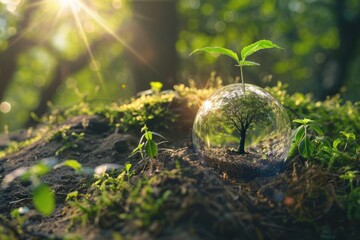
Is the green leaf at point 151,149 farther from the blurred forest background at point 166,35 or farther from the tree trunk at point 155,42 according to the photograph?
the tree trunk at point 155,42

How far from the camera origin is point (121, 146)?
475cm

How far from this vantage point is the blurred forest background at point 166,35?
1254 cm

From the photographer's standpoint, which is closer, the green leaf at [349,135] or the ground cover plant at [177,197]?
the ground cover plant at [177,197]

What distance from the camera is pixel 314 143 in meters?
4.13

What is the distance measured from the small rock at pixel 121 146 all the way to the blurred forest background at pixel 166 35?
7239mm

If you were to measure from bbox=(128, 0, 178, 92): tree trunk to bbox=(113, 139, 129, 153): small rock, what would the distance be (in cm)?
744

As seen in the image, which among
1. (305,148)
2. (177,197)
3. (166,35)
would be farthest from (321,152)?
(166,35)

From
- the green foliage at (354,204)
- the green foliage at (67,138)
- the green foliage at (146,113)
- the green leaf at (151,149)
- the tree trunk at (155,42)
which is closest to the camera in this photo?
Result: the green foliage at (354,204)

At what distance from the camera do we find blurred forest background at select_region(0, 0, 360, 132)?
41.1 feet

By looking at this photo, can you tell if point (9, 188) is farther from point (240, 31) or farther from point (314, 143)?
point (240, 31)

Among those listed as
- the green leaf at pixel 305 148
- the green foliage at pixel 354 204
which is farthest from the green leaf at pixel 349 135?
the green foliage at pixel 354 204

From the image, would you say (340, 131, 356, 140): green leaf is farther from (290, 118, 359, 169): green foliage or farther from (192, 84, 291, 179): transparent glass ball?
(192, 84, 291, 179): transparent glass ball

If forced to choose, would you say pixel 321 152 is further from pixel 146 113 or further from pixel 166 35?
pixel 166 35

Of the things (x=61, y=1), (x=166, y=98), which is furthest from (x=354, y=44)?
(x=166, y=98)
